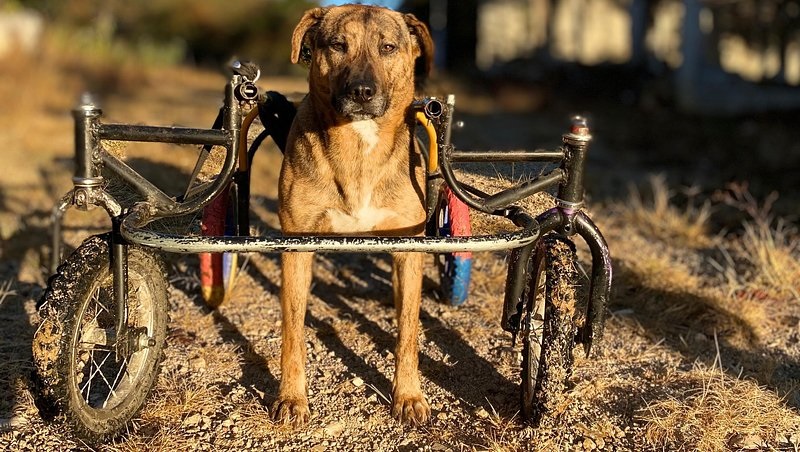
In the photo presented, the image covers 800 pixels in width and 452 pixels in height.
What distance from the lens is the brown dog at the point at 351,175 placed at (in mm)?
3041

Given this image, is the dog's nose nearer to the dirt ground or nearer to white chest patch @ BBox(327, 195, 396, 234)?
white chest patch @ BBox(327, 195, 396, 234)

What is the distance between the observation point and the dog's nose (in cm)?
278

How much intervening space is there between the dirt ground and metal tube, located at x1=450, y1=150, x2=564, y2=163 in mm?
352

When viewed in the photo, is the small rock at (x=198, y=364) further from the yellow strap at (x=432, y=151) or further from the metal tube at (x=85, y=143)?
the yellow strap at (x=432, y=151)

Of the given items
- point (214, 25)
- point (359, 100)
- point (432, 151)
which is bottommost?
point (432, 151)

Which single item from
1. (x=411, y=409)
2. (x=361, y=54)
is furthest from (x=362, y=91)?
(x=411, y=409)

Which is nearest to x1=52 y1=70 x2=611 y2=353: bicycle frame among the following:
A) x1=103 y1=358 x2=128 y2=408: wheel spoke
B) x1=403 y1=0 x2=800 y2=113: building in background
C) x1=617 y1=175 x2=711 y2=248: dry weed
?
x1=103 y1=358 x2=128 y2=408: wheel spoke

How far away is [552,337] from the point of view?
270 cm

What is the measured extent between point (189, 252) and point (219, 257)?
155 centimetres

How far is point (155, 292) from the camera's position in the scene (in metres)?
2.96

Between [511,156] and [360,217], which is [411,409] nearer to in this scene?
[360,217]

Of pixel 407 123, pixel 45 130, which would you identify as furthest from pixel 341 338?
pixel 45 130

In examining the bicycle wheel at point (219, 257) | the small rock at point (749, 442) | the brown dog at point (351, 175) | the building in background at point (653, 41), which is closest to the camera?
the small rock at point (749, 442)

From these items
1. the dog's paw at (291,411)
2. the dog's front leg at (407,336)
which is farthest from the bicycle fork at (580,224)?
the dog's paw at (291,411)
